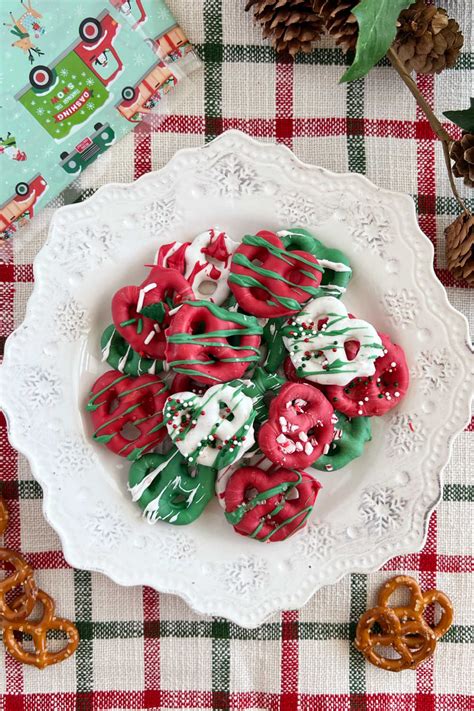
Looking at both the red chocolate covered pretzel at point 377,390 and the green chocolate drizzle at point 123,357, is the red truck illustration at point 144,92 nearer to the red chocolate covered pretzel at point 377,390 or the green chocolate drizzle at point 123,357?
the green chocolate drizzle at point 123,357

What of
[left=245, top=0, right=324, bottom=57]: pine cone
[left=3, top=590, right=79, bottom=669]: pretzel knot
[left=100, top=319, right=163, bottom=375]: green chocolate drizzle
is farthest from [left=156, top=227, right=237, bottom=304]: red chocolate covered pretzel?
[left=3, top=590, right=79, bottom=669]: pretzel knot

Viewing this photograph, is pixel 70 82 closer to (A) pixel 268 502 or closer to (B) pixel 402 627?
(A) pixel 268 502

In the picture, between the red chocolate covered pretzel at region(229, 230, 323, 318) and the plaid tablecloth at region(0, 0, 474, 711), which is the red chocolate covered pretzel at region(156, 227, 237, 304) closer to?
the red chocolate covered pretzel at region(229, 230, 323, 318)

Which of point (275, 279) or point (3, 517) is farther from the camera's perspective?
point (3, 517)

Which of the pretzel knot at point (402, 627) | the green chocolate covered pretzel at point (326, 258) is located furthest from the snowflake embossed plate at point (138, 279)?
the pretzel knot at point (402, 627)

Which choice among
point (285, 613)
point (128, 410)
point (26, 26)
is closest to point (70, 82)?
point (26, 26)

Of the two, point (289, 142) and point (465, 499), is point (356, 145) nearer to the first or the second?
point (289, 142)
